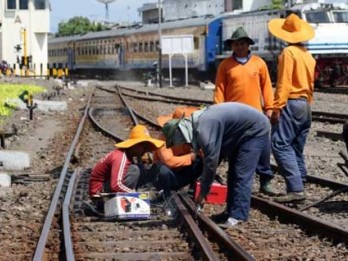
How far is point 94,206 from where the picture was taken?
9000 mm

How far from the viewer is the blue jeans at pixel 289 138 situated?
9500 mm

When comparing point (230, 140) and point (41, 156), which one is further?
point (41, 156)

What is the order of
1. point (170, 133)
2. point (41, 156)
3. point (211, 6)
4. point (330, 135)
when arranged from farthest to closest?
point (211, 6) → point (330, 135) → point (41, 156) → point (170, 133)

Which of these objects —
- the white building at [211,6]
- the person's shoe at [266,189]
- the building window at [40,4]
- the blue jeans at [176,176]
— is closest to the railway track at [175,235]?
the blue jeans at [176,176]

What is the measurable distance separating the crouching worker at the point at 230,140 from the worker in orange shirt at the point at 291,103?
3.36ft

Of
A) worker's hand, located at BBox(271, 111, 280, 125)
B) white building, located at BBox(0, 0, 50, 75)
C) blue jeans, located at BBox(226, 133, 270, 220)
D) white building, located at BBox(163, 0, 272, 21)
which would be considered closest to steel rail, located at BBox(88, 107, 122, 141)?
worker's hand, located at BBox(271, 111, 280, 125)

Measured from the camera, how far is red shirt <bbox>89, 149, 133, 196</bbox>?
860cm

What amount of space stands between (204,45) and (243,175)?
35.7 m

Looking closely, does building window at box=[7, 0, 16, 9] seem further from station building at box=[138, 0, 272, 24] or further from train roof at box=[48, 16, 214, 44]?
station building at box=[138, 0, 272, 24]

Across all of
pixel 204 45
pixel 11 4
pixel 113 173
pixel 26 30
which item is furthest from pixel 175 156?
pixel 11 4

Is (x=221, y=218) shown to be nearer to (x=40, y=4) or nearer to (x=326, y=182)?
(x=326, y=182)

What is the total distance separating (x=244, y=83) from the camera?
372 inches

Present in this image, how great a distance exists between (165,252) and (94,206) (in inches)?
79.2

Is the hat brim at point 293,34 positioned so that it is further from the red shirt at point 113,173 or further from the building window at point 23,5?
the building window at point 23,5
